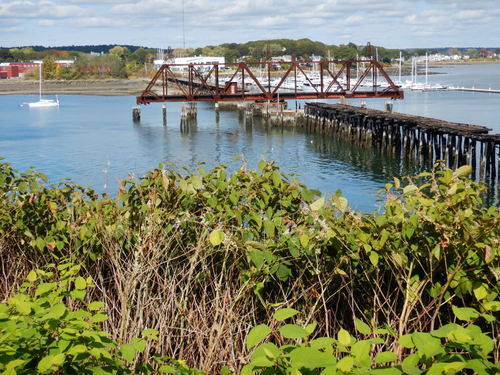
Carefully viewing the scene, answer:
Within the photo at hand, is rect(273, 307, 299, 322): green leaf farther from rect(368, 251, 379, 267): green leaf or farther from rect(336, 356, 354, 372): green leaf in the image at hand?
rect(368, 251, 379, 267): green leaf

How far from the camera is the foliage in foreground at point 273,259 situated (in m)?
5.38

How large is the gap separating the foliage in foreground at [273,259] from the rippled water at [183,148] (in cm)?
1579

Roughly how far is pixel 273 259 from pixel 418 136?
1432 inches

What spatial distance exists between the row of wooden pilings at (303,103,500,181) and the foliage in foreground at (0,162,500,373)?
74.3 ft

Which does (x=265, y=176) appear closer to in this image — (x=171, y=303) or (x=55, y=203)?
(x=171, y=303)

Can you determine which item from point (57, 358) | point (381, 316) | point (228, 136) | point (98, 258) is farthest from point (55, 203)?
point (228, 136)

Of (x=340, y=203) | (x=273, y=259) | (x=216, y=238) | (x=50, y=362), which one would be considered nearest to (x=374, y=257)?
(x=340, y=203)

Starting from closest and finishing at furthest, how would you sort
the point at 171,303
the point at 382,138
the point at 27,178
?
1. the point at 171,303
2. the point at 27,178
3. the point at 382,138

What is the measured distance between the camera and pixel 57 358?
3.31 m

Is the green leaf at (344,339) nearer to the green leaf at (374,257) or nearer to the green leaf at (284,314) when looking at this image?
the green leaf at (284,314)

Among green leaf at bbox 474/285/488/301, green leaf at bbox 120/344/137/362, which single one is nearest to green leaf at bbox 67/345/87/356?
green leaf at bbox 120/344/137/362

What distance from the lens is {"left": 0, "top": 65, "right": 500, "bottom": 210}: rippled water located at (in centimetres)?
3656

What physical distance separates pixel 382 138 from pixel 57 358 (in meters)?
44.3

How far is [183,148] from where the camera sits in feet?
172
